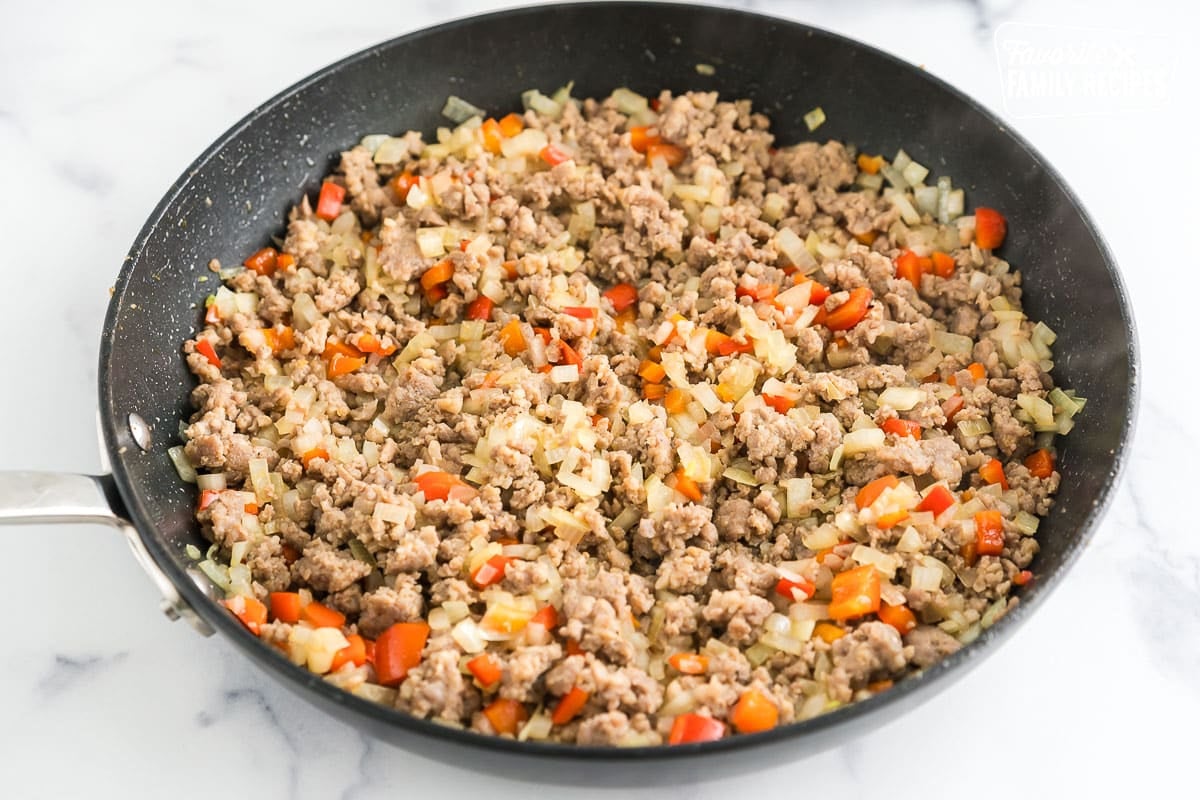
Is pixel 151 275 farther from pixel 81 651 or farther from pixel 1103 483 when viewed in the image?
pixel 1103 483

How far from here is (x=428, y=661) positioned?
8.81 feet

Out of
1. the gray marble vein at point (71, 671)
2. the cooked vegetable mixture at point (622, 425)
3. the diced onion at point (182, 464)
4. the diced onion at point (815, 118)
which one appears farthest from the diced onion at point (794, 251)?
the gray marble vein at point (71, 671)

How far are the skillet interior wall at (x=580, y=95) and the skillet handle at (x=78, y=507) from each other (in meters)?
0.06

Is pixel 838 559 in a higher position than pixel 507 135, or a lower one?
lower

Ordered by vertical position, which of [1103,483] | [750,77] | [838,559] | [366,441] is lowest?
[366,441]

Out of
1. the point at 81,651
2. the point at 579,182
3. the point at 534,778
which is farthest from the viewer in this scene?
the point at 579,182

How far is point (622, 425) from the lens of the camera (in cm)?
321

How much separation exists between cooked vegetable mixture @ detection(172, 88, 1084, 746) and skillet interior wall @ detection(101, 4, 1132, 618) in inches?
2.8

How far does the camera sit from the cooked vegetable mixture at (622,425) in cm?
276

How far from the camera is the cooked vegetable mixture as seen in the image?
276 cm

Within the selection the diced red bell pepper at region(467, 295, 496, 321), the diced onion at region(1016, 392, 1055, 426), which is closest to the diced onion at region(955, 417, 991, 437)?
the diced onion at region(1016, 392, 1055, 426)

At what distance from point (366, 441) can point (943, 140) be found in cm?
196

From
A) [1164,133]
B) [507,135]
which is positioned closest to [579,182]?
[507,135]

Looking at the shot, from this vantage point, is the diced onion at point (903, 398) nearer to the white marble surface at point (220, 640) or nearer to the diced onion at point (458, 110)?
the white marble surface at point (220, 640)
